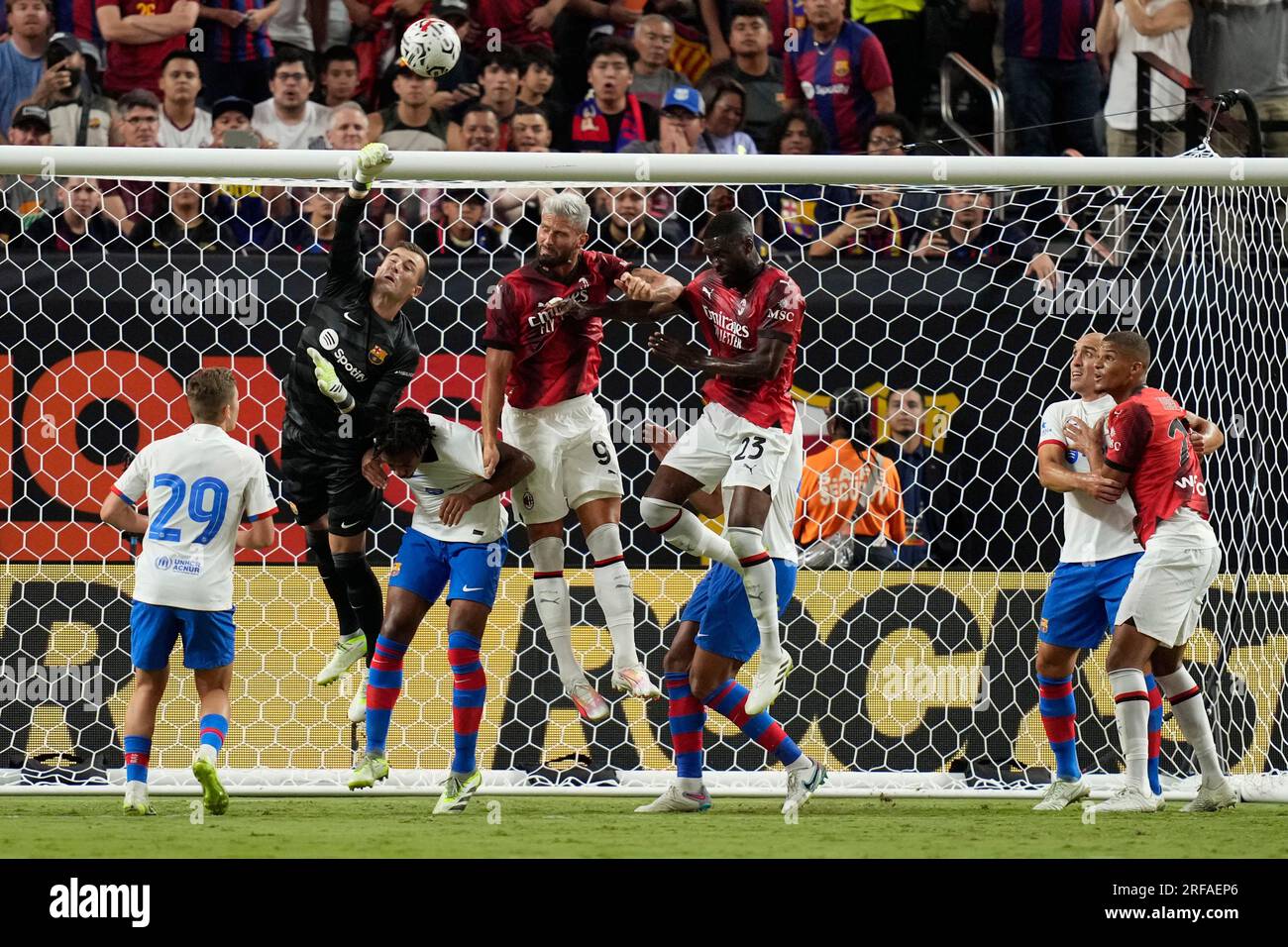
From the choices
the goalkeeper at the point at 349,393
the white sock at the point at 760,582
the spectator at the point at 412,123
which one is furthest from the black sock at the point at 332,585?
the spectator at the point at 412,123

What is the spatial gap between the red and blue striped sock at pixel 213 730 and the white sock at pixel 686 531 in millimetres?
1928

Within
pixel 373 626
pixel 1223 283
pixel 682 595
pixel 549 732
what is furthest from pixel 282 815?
pixel 1223 283

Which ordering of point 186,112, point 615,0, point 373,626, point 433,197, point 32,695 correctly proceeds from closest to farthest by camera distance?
1. point 373,626
2. point 32,695
3. point 433,197
4. point 186,112
5. point 615,0

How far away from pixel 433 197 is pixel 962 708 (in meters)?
4.21

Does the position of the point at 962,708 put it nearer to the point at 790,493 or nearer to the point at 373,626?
the point at 790,493

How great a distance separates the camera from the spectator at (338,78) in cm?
1141

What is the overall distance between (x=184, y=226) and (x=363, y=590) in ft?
8.09

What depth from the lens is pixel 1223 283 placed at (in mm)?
8516

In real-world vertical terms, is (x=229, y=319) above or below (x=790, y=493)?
above

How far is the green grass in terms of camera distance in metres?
5.93

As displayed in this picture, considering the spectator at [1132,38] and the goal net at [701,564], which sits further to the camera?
the spectator at [1132,38]

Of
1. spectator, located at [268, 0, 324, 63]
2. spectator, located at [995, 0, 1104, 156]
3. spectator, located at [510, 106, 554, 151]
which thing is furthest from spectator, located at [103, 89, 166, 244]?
spectator, located at [995, 0, 1104, 156]

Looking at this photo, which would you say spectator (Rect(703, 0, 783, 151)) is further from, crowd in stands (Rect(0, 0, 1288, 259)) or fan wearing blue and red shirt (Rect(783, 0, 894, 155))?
fan wearing blue and red shirt (Rect(783, 0, 894, 155))
